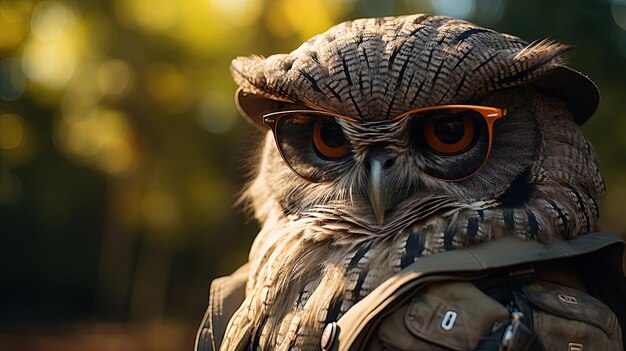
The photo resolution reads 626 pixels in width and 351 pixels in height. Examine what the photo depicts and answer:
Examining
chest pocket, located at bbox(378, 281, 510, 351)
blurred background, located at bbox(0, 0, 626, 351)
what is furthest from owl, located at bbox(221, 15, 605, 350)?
blurred background, located at bbox(0, 0, 626, 351)

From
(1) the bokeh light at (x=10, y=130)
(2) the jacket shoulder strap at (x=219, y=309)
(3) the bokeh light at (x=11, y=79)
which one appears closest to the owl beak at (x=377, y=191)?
(2) the jacket shoulder strap at (x=219, y=309)

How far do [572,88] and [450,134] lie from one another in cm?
38

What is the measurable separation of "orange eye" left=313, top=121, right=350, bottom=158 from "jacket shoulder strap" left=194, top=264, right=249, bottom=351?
521mm

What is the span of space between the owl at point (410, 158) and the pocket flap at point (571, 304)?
126 mm

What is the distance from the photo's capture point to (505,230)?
158 centimetres

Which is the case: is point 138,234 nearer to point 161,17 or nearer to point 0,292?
point 0,292

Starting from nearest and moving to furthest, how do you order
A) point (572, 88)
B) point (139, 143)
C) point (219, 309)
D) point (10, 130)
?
point (572, 88) → point (219, 309) → point (139, 143) → point (10, 130)

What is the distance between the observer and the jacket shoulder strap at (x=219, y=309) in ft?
6.34

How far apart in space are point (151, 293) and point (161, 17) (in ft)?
17.0

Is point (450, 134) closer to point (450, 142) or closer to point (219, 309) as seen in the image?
point (450, 142)

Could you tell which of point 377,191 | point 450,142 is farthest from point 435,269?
point 450,142

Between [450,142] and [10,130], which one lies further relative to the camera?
[10,130]

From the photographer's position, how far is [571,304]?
1.49 meters

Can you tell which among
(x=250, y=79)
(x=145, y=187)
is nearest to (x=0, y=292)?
(x=145, y=187)
